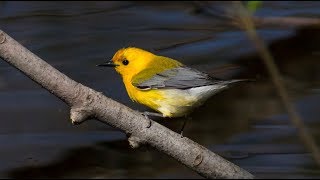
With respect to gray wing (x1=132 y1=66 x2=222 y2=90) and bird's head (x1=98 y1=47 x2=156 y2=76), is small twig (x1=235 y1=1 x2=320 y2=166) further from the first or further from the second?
bird's head (x1=98 y1=47 x2=156 y2=76)

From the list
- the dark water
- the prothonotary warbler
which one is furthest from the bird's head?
the dark water

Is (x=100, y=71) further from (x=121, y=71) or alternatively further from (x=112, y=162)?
(x=121, y=71)

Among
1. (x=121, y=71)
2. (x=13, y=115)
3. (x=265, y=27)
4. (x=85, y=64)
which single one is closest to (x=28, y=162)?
(x=13, y=115)

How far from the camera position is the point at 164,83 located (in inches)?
127

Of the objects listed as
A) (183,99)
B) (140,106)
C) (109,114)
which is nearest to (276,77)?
(109,114)

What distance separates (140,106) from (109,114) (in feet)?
6.72

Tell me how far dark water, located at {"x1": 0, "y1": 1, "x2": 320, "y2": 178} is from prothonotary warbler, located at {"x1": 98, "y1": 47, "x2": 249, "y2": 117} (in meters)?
0.66

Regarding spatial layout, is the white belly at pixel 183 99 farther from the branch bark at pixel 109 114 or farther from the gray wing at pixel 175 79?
the branch bark at pixel 109 114

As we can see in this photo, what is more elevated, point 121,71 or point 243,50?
point 243,50

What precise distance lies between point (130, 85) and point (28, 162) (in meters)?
A: 0.98

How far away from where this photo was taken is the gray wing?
3.13m

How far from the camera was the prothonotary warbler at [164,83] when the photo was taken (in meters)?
3.04

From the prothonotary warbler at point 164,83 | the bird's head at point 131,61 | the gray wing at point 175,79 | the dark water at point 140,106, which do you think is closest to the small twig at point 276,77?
the prothonotary warbler at point 164,83

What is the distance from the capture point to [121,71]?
343 cm
